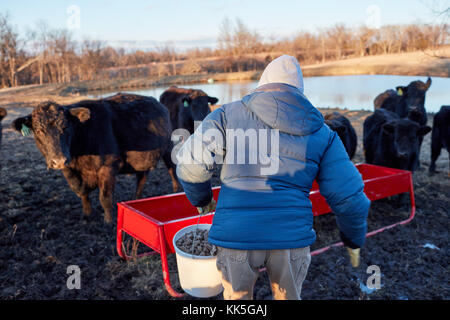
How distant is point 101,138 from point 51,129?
2.32ft

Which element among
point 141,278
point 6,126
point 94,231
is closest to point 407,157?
point 141,278

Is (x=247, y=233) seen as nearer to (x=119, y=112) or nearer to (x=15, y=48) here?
(x=119, y=112)

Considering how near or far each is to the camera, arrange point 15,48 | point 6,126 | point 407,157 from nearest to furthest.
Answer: point 407,157, point 6,126, point 15,48

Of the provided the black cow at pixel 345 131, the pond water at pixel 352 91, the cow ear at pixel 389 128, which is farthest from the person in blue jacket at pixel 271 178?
the pond water at pixel 352 91

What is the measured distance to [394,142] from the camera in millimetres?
5609

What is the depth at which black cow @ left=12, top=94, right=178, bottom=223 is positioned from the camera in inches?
162

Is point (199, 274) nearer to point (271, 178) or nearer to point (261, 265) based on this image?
point (261, 265)

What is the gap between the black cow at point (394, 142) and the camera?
18.1ft

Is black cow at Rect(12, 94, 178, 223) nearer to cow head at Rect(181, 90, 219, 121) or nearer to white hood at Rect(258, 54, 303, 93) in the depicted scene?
cow head at Rect(181, 90, 219, 121)

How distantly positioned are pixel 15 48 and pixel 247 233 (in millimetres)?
43548

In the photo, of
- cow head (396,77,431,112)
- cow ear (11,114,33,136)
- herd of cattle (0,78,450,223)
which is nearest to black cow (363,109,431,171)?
herd of cattle (0,78,450,223)

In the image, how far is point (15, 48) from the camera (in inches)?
1460

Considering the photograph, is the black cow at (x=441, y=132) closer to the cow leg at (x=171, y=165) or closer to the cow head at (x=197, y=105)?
the cow head at (x=197, y=105)

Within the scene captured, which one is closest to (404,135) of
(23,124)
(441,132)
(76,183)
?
(441,132)
